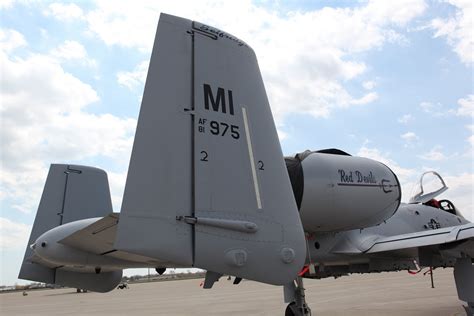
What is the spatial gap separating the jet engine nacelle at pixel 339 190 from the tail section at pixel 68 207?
408 cm

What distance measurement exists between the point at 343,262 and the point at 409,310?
194 inches

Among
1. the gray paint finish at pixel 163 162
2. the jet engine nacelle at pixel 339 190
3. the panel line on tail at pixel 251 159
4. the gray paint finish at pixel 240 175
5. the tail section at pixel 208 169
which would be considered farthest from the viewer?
the jet engine nacelle at pixel 339 190

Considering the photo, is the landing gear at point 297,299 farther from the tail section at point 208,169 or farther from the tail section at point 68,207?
the tail section at point 208,169

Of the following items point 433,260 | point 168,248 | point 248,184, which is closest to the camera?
point 168,248

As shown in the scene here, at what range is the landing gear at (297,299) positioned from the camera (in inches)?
347

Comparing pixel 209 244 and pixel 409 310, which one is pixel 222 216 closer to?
pixel 209 244

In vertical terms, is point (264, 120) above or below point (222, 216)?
above

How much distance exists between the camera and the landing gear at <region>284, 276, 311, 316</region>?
8812 mm

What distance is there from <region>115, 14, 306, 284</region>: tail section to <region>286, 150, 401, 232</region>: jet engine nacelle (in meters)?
1.52

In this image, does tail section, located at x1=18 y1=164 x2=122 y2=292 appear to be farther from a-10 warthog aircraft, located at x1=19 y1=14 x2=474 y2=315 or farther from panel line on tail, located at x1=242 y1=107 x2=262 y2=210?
panel line on tail, located at x1=242 y1=107 x2=262 y2=210

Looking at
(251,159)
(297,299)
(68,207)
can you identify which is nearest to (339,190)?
(251,159)

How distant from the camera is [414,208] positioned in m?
10.2

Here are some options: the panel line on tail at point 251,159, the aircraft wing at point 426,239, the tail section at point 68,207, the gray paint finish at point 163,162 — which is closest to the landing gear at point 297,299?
the aircraft wing at point 426,239

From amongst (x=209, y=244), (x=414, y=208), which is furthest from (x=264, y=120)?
(x=414, y=208)
